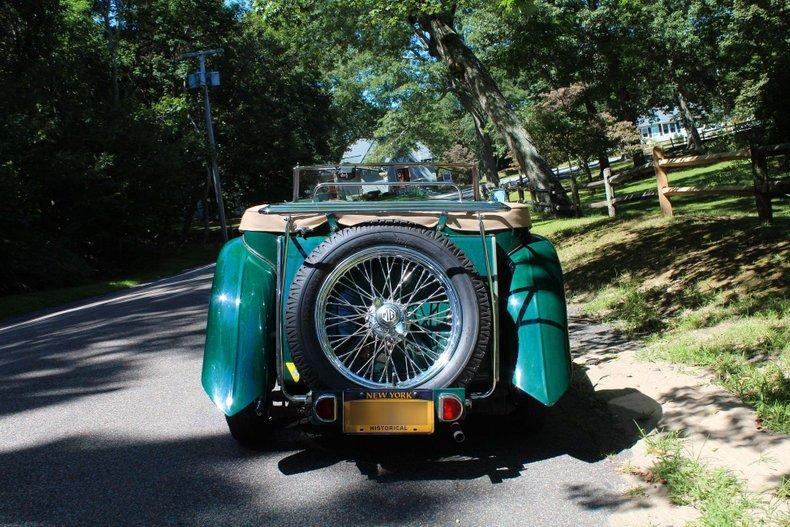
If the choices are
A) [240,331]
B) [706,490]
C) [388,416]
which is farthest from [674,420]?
[240,331]

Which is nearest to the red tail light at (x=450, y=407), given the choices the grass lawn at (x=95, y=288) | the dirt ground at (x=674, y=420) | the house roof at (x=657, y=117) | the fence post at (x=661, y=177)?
the dirt ground at (x=674, y=420)

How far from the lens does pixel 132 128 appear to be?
27.5 metres

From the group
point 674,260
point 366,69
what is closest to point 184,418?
point 674,260

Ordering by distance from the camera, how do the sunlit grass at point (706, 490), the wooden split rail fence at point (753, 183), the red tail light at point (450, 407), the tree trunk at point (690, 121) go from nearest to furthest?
the sunlit grass at point (706, 490)
the red tail light at point (450, 407)
the wooden split rail fence at point (753, 183)
the tree trunk at point (690, 121)

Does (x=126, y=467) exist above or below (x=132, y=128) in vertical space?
below

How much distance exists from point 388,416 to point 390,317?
0.55 meters

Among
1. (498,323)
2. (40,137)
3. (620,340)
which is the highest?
(40,137)

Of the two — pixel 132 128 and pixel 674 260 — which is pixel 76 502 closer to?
pixel 674 260

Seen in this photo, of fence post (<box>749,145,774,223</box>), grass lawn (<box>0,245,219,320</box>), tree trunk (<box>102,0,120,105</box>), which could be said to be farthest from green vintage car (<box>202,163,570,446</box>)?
tree trunk (<box>102,0,120,105</box>)

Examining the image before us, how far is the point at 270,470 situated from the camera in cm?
433

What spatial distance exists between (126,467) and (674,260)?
7.32 metres

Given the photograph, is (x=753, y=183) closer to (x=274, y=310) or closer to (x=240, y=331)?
(x=274, y=310)

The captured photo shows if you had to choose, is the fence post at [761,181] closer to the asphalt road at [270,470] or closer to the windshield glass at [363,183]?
the windshield glass at [363,183]

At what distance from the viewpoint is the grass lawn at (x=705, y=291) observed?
5.45 m
